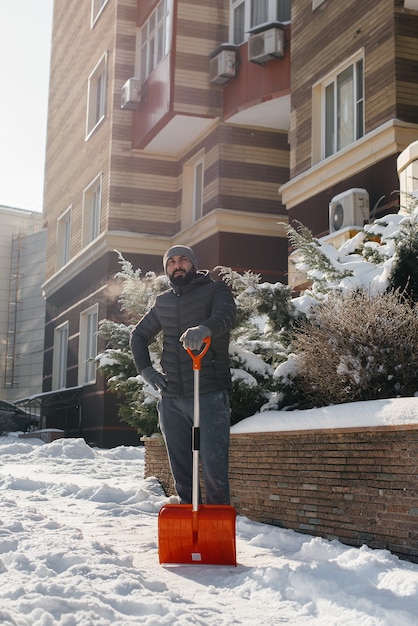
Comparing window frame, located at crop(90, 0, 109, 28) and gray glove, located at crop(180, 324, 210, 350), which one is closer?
gray glove, located at crop(180, 324, 210, 350)

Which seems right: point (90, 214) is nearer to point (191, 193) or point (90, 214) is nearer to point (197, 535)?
point (191, 193)

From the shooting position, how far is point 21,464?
13773 mm

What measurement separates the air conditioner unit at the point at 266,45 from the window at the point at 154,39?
2989 mm

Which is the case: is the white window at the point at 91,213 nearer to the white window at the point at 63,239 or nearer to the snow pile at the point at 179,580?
the white window at the point at 63,239

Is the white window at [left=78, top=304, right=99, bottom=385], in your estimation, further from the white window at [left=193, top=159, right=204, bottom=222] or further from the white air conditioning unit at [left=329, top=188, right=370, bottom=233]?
the white air conditioning unit at [left=329, top=188, right=370, bottom=233]

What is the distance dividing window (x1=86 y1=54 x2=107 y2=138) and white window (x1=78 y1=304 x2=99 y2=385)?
5.37 metres

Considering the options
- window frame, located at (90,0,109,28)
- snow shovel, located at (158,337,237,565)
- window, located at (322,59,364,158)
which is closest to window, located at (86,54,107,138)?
window frame, located at (90,0,109,28)

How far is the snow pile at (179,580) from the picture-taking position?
380 cm

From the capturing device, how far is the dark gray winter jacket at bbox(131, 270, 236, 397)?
19.1 ft

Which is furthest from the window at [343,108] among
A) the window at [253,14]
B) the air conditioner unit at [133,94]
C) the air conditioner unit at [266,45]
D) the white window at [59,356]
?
the white window at [59,356]

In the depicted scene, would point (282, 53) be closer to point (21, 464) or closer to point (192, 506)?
point (21, 464)

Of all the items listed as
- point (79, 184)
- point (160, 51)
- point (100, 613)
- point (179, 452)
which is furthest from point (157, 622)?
point (79, 184)

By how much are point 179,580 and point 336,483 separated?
1.65 m

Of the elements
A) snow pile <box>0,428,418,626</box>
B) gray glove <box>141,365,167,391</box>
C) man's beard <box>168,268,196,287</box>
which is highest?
man's beard <box>168,268,196,287</box>
